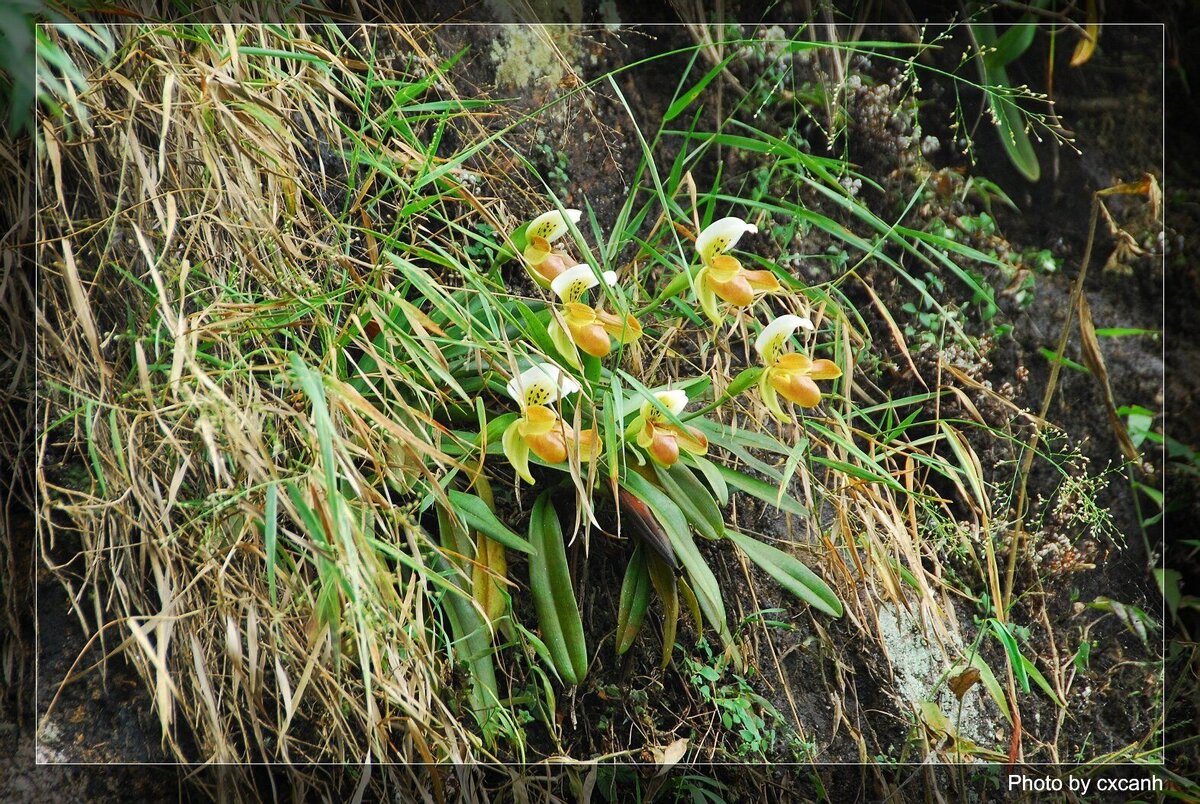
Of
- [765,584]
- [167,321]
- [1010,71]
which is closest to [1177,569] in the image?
[765,584]

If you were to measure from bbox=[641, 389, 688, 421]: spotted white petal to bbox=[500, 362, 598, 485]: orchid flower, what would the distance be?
78mm

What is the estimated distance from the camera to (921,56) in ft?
4.12

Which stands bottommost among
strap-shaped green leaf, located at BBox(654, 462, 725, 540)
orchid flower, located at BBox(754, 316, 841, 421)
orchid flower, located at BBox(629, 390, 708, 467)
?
strap-shaped green leaf, located at BBox(654, 462, 725, 540)

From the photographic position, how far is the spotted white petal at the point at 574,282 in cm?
107

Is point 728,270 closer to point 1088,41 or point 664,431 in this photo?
point 664,431

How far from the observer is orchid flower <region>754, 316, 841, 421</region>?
3.58 ft

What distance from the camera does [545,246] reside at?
1.14 m

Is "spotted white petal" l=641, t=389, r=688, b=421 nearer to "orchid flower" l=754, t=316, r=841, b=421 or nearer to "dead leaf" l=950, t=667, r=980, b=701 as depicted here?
"orchid flower" l=754, t=316, r=841, b=421

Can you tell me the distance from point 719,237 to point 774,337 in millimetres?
141

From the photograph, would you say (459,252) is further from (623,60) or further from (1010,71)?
(1010,71)

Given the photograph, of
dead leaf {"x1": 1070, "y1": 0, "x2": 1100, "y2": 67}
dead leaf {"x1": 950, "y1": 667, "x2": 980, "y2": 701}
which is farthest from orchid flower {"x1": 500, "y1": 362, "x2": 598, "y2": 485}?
dead leaf {"x1": 1070, "y1": 0, "x2": 1100, "y2": 67}

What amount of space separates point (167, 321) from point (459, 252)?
0.37m

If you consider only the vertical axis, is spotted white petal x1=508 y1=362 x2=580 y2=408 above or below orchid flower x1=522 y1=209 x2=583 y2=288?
below

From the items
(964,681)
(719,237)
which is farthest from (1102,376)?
(719,237)
